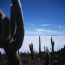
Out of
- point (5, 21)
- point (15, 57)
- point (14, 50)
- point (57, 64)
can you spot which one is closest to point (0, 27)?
point (5, 21)

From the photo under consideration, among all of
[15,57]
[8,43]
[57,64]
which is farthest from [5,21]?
[57,64]

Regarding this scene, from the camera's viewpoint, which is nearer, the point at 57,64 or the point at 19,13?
the point at 19,13

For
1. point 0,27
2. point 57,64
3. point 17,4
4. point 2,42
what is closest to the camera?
point 17,4

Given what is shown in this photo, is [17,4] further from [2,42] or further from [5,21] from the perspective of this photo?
[2,42]

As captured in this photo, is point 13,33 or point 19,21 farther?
point 13,33

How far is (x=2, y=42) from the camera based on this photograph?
572cm

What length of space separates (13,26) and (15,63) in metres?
1.80

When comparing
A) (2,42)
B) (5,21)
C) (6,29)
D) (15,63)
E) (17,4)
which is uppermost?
(17,4)

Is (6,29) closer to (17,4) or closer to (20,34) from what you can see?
(20,34)

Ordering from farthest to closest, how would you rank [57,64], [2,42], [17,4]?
[57,64]
[2,42]
[17,4]

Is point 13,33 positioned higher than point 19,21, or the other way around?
point 19,21

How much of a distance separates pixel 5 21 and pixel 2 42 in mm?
1133

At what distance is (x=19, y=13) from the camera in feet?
16.0

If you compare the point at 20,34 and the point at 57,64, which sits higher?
the point at 20,34
